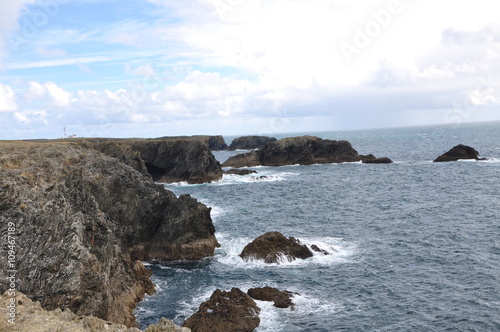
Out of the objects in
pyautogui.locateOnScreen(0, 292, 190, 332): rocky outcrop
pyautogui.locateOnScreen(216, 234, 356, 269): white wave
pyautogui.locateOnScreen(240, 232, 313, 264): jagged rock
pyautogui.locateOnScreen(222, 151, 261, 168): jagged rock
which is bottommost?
pyautogui.locateOnScreen(216, 234, 356, 269): white wave

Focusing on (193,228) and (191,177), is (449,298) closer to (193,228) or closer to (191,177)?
(193,228)

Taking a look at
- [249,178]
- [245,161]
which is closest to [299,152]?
[245,161]

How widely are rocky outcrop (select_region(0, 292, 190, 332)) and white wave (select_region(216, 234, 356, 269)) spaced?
20664 mm

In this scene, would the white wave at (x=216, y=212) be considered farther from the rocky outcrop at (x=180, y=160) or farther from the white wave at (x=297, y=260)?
the rocky outcrop at (x=180, y=160)

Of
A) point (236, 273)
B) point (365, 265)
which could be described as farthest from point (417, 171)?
point (236, 273)

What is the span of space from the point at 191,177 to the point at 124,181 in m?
48.7

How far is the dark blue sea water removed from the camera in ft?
85.9

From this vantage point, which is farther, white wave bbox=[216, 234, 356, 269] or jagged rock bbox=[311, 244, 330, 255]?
jagged rock bbox=[311, 244, 330, 255]

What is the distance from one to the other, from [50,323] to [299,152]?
368 ft

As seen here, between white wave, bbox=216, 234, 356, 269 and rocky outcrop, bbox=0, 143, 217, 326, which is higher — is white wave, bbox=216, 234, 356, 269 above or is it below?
below

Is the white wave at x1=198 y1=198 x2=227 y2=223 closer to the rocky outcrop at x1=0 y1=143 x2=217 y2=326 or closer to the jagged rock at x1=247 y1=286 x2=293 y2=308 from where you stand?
the rocky outcrop at x1=0 y1=143 x2=217 y2=326

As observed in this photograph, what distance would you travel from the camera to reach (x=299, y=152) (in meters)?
125

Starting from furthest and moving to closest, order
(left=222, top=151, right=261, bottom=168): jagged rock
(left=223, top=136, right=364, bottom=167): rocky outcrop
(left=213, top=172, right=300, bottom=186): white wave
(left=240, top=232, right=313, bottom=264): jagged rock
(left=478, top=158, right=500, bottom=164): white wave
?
(left=223, top=136, right=364, bottom=167): rocky outcrop → (left=222, top=151, right=261, bottom=168): jagged rock → (left=478, top=158, right=500, bottom=164): white wave → (left=213, top=172, right=300, bottom=186): white wave → (left=240, top=232, right=313, bottom=264): jagged rock

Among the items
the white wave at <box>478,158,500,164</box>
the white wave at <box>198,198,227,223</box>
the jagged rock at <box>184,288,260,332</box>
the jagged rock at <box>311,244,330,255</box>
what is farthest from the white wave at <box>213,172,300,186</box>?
the jagged rock at <box>184,288,260,332</box>
